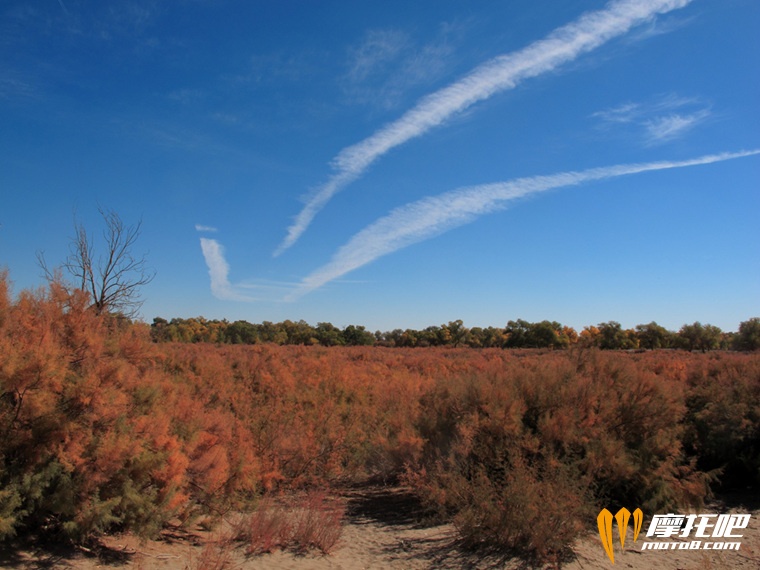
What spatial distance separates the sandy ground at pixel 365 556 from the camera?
6.21 meters

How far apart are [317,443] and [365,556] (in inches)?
191

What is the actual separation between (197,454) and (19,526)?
2599 mm

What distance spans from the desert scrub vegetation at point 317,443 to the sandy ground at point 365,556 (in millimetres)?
263

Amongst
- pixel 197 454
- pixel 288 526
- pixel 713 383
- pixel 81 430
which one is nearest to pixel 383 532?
pixel 288 526

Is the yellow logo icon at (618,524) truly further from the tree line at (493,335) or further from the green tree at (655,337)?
the green tree at (655,337)

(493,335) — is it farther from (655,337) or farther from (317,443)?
(317,443)

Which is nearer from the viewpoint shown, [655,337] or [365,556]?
[365,556]

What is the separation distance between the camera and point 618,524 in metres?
8.05

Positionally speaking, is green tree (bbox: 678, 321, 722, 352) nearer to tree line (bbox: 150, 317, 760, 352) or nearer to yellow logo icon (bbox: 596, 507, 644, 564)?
tree line (bbox: 150, 317, 760, 352)

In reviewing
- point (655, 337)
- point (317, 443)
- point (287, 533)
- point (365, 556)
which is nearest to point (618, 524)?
point (365, 556)

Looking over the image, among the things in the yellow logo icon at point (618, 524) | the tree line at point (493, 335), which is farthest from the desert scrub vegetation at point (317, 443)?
the tree line at point (493, 335)

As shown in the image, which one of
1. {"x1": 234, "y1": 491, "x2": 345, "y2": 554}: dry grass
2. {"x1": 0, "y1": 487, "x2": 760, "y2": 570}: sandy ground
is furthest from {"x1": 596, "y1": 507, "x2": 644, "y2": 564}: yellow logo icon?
{"x1": 234, "y1": 491, "x2": 345, "y2": 554}: dry grass

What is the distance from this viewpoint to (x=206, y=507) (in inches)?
318

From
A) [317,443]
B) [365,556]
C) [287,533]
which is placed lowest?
[365,556]
